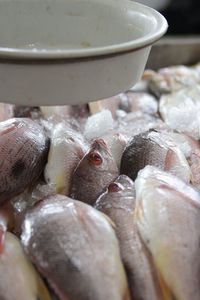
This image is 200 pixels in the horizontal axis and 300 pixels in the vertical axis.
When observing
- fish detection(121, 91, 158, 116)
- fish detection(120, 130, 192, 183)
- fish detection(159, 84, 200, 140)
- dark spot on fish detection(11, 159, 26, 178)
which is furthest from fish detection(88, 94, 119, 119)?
dark spot on fish detection(11, 159, 26, 178)

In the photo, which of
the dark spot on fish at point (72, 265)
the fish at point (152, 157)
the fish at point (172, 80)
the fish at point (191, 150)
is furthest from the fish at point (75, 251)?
the fish at point (172, 80)

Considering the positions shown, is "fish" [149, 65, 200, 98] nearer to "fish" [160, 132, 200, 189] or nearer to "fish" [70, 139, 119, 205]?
"fish" [160, 132, 200, 189]

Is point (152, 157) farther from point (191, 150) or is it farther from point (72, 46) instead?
point (72, 46)

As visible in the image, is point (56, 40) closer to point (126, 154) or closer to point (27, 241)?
point (126, 154)

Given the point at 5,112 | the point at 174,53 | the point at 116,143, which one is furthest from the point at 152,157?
the point at 174,53

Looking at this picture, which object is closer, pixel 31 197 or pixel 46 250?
pixel 46 250

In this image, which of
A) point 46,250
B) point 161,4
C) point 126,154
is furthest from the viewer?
point 161,4

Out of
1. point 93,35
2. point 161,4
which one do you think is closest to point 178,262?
point 93,35
